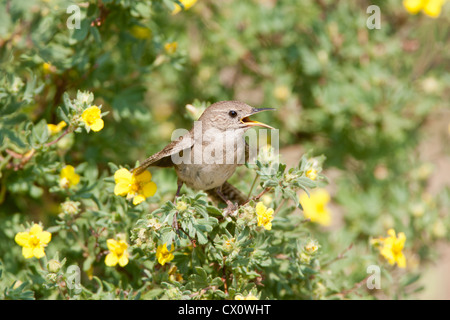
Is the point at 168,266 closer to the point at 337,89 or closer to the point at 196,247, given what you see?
the point at 196,247

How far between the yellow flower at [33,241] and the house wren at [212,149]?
59 centimetres

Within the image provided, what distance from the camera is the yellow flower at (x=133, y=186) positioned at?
2.24 m

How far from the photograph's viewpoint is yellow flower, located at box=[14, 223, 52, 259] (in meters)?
2.22

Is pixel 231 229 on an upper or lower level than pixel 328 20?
lower

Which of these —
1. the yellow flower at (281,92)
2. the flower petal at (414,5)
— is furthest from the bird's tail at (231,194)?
the flower petal at (414,5)

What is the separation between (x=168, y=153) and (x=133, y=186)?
0.22 meters

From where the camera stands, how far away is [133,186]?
2273mm

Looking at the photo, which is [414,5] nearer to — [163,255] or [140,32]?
[140,32]

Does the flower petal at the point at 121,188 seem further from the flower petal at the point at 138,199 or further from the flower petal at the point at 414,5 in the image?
the flower petal at the point at 414,5

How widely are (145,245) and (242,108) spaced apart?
89 centimetres

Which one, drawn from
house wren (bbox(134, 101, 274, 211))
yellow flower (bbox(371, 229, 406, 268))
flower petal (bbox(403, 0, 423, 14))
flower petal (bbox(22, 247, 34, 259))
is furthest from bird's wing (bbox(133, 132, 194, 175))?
flower petal (bbox(403, 0, 423, 14))
